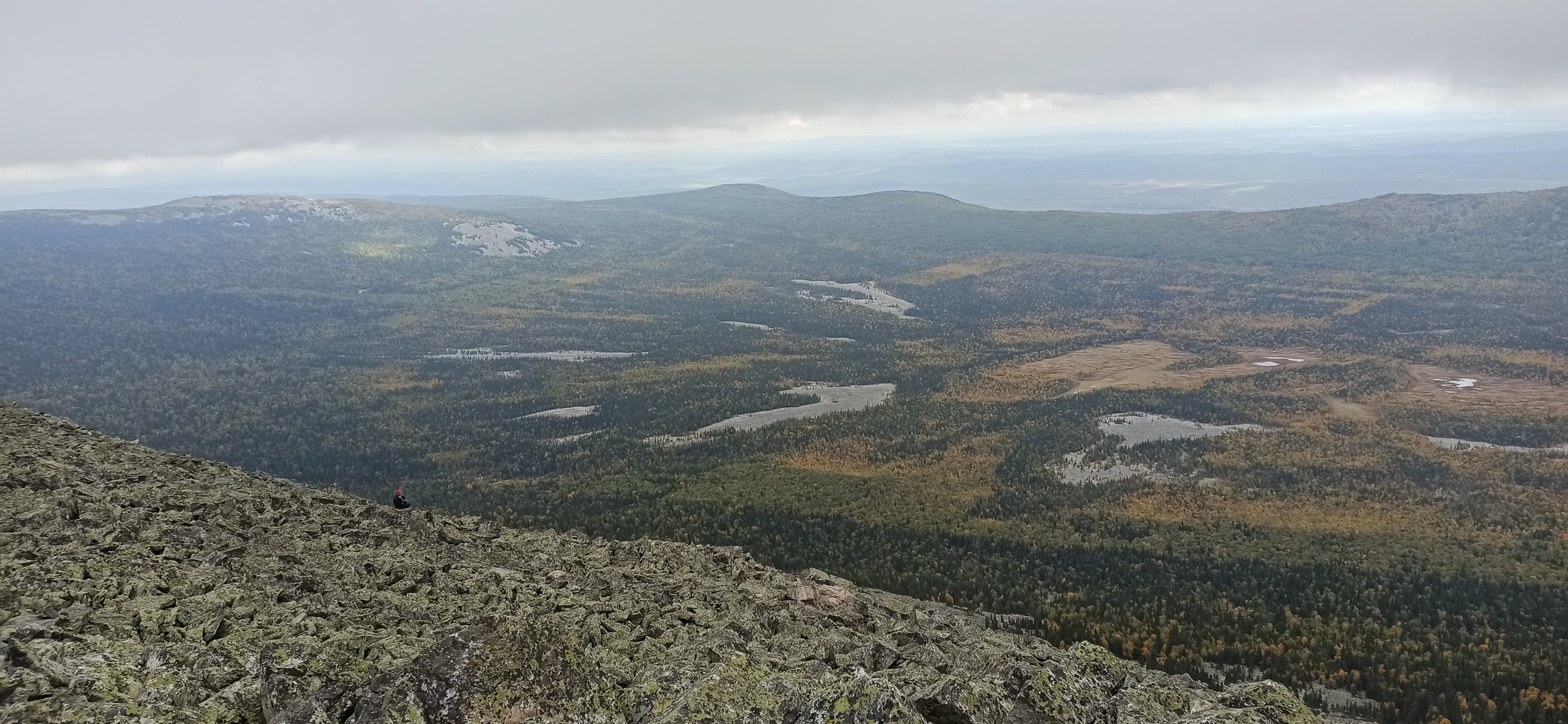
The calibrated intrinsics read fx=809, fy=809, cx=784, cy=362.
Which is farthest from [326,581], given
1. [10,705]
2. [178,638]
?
[10,705]

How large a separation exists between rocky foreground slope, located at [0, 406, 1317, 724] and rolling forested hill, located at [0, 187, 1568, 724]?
1333cm

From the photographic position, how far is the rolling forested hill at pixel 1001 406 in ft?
104

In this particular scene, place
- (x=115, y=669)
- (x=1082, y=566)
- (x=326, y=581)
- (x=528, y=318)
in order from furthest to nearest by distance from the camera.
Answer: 1. (x=528, y=318)
2. (x=1082, y=566)
3. (x=326, y=581)
4. (x=115, y=669)

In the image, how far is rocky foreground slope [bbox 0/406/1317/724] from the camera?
1044 cm

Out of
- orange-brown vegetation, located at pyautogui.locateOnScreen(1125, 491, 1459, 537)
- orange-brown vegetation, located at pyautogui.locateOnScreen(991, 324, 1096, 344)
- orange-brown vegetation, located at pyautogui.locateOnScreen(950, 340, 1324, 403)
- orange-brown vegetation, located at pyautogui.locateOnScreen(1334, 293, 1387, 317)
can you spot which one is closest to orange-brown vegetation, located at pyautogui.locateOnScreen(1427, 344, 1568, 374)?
orange-brown vegetation, located at pyautogui.locateOnScreen(950, 340, 1324, 403)

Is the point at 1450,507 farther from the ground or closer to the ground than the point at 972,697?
closer to the ground

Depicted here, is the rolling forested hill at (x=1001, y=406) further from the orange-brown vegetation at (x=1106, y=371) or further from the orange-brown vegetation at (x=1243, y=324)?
the orange-brown vegetation at (x=1243, y=324)

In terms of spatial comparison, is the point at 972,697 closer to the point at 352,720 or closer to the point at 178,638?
the point at 352,720

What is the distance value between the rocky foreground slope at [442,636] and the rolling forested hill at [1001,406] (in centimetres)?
1333

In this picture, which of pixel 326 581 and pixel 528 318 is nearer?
pixel 326 581

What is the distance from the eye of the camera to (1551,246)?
12669 centimetres

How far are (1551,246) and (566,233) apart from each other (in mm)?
188073

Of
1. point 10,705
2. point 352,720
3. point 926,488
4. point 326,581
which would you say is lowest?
point 926,488

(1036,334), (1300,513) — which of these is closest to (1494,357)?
(1036,334)
